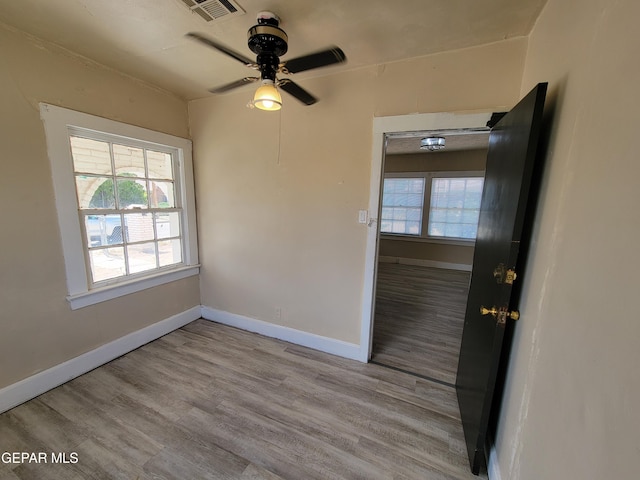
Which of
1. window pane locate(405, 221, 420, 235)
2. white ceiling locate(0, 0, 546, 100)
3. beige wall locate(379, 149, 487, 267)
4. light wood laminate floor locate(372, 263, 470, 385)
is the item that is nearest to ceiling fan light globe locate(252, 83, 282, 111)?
white ceiling locate(0, 0, 546, 100)

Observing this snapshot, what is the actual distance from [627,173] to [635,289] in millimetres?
285

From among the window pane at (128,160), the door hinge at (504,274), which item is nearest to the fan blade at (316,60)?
the door hinge at (504,274)

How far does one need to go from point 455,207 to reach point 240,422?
5.54 meters

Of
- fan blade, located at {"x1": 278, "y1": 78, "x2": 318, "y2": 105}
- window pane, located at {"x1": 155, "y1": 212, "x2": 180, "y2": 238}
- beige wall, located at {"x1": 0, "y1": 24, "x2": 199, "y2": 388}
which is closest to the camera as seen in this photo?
fan blade, located at {"x1": 278, "y1": 78, "x2": 318, "y2": 105}

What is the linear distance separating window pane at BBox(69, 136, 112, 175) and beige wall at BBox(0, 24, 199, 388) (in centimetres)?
22

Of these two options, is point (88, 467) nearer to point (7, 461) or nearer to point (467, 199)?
point (7, 461)

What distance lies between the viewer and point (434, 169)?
5648 millimetres

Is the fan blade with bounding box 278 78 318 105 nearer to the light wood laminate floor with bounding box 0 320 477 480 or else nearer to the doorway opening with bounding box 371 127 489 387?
the doorway opening with bounding box 371 127 489 387

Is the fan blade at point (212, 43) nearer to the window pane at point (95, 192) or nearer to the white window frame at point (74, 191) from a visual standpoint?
the white window frame at point (74, 191)

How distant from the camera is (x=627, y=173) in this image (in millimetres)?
637

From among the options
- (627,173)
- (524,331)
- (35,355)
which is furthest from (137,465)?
(627,173)

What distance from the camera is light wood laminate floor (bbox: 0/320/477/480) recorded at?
1.45 metres

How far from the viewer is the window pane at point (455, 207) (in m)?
5.45

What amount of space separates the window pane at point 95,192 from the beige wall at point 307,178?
2.73 ft
